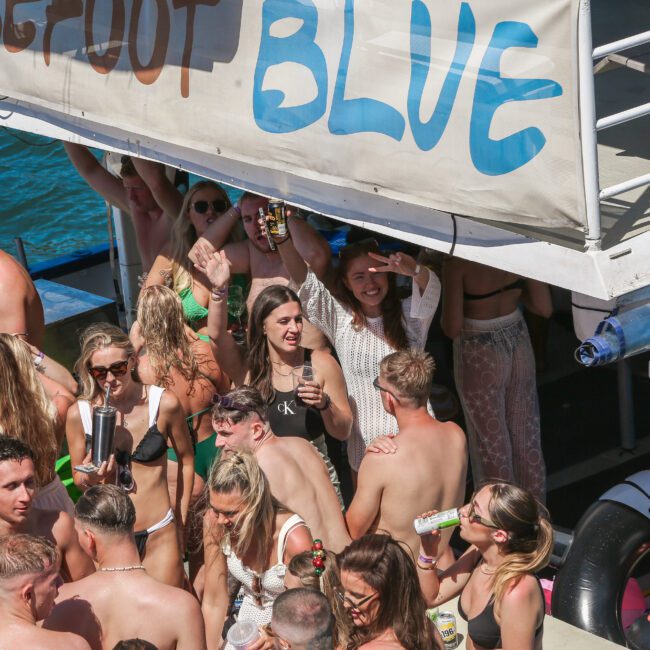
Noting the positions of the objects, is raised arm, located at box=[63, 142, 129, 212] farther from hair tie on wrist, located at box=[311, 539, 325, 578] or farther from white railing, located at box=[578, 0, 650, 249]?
white railing, located at box=[578, 0, 650, 249]

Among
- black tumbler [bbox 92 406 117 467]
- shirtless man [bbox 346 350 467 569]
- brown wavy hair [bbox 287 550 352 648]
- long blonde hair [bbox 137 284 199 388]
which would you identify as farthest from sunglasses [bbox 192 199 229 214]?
brown wavy hair [bbox 287 550 352 648]

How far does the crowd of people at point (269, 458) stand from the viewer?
3779 mm

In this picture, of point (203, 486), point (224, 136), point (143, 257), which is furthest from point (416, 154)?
point (143, 257)

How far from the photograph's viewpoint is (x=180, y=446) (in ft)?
17.0

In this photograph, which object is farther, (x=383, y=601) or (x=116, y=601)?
(x=116, y=601)

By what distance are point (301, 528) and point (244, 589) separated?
1.25ft

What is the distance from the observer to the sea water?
17391mm

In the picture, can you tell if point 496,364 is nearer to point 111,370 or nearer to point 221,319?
point 221,319

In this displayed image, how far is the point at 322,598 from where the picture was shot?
11.4ft

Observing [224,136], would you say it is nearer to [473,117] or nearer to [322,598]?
[473,117]

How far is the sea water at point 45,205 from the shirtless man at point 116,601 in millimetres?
13092

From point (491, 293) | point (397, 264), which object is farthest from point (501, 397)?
point (397, 264)

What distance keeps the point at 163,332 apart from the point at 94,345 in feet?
2.12

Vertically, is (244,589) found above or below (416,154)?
below
